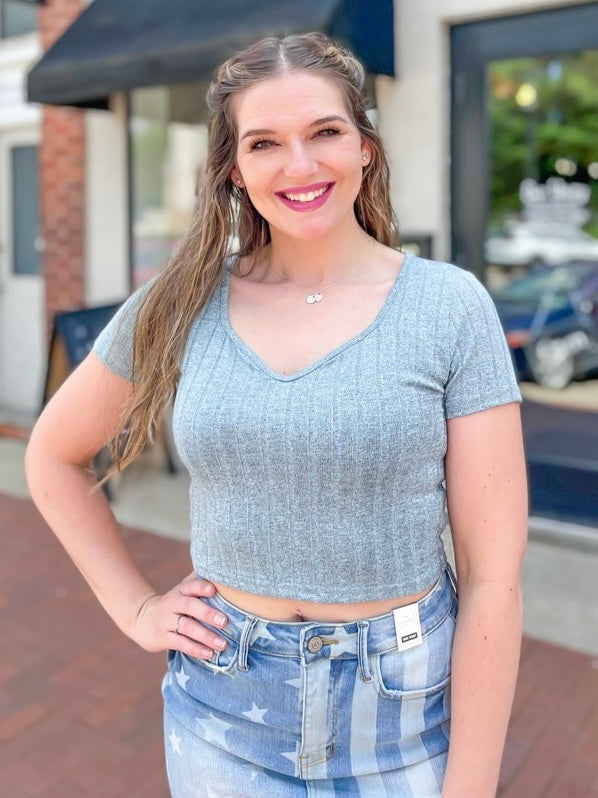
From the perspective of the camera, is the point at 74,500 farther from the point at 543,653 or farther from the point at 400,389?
the point at 543,653

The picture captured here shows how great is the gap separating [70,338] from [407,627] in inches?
188

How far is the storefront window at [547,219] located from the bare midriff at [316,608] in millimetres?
3973

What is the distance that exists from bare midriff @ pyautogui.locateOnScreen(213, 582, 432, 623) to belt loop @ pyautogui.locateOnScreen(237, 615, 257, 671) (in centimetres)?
2

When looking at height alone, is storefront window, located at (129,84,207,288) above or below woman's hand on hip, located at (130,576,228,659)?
above

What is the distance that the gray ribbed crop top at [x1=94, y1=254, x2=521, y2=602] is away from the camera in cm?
131

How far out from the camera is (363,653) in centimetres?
135

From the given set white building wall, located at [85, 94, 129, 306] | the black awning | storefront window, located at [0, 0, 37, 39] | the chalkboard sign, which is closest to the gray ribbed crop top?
the black awning

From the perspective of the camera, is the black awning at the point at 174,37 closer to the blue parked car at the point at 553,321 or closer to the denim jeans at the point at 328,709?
the blue parked car at the point at 553,321

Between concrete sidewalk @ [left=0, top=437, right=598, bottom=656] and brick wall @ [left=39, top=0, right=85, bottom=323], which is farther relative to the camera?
brick wall @ [left=39, top=0, right=85, bottom=323]

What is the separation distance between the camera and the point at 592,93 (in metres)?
4.77

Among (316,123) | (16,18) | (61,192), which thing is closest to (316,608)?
(316,123)

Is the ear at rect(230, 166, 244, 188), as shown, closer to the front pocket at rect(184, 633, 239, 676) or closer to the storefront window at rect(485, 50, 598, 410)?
the front pocket at rect(184, 633, 239, 676)

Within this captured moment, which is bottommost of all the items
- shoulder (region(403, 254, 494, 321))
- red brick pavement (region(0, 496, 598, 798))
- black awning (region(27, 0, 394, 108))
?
red brick pavement (region(0, 496, 598, 798))

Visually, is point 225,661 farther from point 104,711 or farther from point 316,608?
point 104,711
